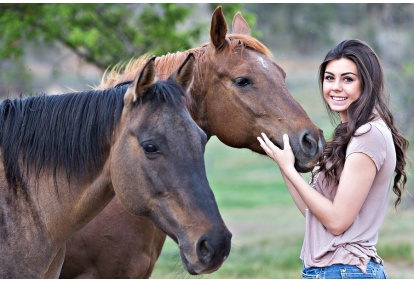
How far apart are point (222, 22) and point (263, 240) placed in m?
9.83

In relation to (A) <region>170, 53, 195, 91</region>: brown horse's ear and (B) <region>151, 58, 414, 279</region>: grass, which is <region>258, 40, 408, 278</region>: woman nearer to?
(A) <region>170, 53, 195, 91</region>: brown horse's ear

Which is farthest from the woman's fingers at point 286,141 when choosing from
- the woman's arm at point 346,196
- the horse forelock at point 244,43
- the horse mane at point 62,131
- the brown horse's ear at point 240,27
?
the brown horse's ear at point 240,27

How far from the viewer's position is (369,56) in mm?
3924

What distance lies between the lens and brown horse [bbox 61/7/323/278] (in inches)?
184

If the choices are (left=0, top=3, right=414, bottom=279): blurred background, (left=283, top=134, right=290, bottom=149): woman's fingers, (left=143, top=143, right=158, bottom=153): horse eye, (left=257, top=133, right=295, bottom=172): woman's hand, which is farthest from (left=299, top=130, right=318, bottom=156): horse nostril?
(left=143, top=143, right=158, bottom=153): horse eye

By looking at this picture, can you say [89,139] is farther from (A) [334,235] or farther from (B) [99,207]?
(A) [334,235]

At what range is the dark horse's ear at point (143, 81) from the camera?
3.78 metres

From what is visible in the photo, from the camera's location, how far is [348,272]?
3.59 m

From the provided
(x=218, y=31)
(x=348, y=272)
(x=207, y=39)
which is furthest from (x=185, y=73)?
(x=207, y=39)

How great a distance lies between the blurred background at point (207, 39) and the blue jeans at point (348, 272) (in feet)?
5.56

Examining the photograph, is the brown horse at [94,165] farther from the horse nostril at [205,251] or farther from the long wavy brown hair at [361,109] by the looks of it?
the long wavy brown hair at [361,109]

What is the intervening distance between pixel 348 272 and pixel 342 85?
108 centimetres

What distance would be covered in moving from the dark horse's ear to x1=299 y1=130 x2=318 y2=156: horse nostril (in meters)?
1.20

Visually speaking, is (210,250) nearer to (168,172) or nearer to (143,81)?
(168,172)
